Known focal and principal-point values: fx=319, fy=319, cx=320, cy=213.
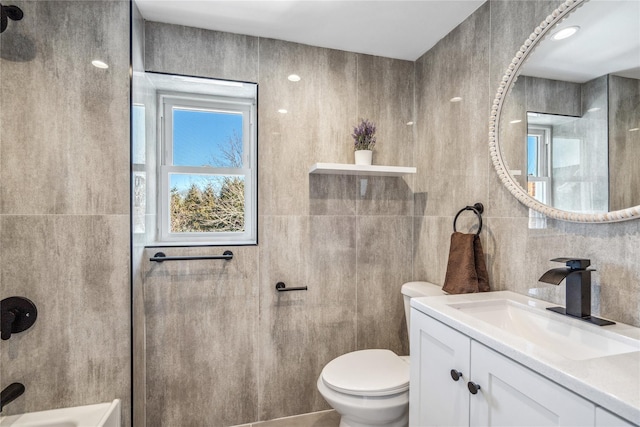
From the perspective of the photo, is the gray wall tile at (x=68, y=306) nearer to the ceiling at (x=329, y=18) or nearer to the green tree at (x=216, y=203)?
the green tree at (x=216, y=203)

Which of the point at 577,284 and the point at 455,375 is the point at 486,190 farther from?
the point at 455,375

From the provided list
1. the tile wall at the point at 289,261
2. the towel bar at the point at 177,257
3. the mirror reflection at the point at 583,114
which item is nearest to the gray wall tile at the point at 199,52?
the tile wall at the point at 289,261

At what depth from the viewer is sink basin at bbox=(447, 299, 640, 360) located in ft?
3.05

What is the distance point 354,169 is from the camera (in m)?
1.81

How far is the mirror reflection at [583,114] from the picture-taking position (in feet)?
3.30

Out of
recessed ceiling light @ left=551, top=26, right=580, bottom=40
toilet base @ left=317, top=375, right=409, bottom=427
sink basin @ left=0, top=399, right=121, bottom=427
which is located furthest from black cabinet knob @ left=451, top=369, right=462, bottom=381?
sink basin @ left=0, top=399, right=121, bottom=427

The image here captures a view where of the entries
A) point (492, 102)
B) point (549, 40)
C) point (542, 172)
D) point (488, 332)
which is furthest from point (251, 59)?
point (488, 332)

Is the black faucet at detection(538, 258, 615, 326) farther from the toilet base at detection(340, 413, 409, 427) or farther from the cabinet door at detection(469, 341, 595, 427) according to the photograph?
the toilet base at detection(340, 413, 409, 427)

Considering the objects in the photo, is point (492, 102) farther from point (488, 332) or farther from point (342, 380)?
point (342, 380)

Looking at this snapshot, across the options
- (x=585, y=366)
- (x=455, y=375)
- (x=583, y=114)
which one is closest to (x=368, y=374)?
(x=455, y=375)

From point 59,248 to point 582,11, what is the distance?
2241mm

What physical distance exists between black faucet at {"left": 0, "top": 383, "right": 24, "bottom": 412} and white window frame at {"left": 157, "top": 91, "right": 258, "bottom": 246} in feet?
2.85

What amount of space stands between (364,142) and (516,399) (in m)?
1.44

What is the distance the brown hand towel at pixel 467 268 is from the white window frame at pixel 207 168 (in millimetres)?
1100
